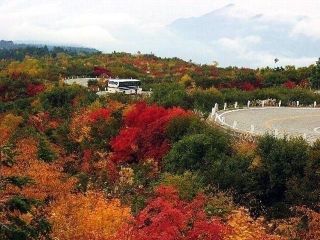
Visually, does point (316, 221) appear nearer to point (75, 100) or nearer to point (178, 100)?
point (178, 100)

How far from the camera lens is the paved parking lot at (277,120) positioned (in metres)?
46.1

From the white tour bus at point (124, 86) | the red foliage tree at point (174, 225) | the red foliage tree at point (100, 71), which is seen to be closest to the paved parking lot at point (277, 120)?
the red foliage tree at point (174, 225)

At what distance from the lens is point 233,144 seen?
139 ft

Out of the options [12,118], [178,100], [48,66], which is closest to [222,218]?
[178,100]

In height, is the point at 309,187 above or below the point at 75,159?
above

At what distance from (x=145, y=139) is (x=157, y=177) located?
782 cm

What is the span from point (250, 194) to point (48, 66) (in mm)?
123453

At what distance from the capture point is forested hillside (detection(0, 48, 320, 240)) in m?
26.3

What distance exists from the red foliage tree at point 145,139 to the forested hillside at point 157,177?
0.33ft

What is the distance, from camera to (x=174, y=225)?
85.5 ft

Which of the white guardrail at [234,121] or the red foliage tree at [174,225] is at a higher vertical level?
the white guardrail at [234,121]

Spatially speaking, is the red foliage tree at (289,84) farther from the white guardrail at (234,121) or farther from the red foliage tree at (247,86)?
the white guardrail at (234,121)

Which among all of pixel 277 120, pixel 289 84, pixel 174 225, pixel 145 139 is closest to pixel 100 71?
pixel 289 84

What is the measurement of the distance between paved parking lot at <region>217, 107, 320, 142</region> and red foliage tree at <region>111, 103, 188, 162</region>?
5.64 meters
